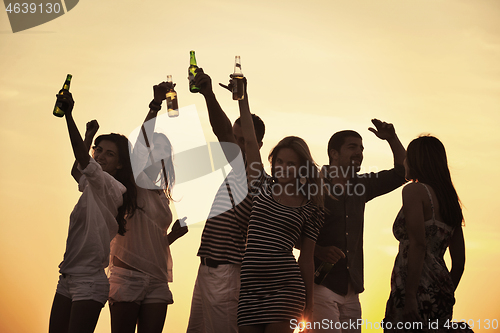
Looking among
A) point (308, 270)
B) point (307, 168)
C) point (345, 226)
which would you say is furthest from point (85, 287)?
point (345, 226)

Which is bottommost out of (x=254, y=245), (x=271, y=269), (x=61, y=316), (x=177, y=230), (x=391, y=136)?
(x=61, y=316)

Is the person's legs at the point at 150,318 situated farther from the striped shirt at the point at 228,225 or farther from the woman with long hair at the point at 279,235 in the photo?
the woman with long hair at the point at 279,235

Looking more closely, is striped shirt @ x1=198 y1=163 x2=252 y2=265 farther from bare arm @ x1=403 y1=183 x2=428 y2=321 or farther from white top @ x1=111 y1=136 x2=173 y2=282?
bare arm @ x1=403 y1=183 x2=428 y2=321

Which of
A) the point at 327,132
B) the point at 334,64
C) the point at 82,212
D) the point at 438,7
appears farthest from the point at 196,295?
the point at 438,7

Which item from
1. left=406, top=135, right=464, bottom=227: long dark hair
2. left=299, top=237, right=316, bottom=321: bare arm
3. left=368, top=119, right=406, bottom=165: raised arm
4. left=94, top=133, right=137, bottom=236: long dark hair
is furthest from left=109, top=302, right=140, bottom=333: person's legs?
left=368, top=119, right=406, bottom=165: raised arm

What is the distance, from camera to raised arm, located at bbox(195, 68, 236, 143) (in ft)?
6.88

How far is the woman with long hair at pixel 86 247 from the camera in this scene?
197 cm

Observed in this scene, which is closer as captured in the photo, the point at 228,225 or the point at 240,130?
the point at 228,225

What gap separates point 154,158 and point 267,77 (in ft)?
7.86

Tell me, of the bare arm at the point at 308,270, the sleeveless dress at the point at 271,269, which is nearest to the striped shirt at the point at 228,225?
the sleeveless dress at the point at 271,269

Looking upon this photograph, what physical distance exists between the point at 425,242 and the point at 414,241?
57 millimetres

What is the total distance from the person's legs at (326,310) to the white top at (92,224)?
110 cm

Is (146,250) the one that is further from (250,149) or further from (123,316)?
(250,149)

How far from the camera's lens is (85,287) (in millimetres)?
1987
